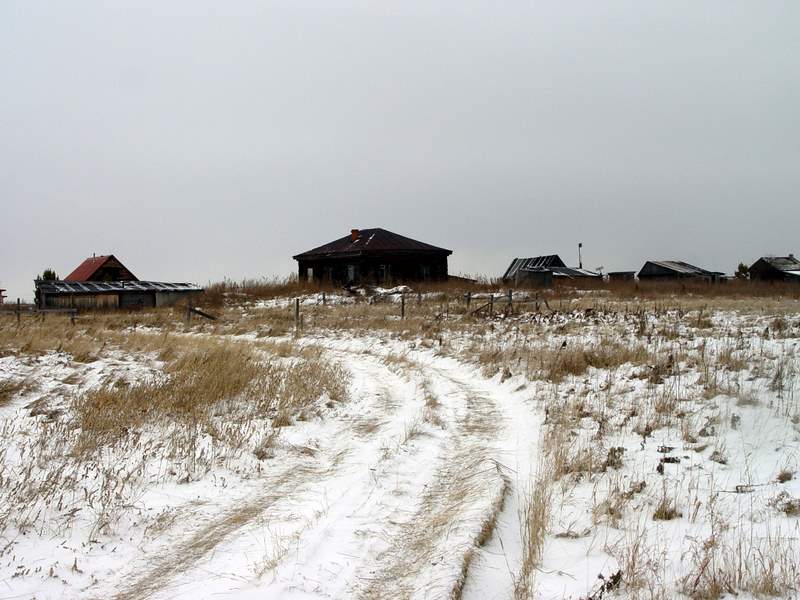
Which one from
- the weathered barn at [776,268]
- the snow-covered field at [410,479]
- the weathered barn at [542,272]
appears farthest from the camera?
the weathered barn at [776,268]

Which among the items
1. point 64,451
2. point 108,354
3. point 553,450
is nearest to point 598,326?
point 553,450

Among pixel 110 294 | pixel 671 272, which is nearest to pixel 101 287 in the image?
pixel 110 294

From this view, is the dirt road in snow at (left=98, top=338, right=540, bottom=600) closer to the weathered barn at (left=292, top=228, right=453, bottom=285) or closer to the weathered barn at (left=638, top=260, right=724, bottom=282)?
the weathered barn at (left=292, top=228, right=453, bottom=285)

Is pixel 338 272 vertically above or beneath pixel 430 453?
above

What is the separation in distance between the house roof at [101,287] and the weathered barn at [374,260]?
10.1 metres

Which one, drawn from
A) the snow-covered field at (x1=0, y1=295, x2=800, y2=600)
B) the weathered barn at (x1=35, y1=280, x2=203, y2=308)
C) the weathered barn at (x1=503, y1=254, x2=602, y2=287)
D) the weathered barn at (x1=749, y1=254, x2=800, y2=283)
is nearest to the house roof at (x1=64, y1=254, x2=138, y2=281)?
the weathered barn at (x1=35, y1=280, x2=203, y2=308)

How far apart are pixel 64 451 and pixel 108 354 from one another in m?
8.37

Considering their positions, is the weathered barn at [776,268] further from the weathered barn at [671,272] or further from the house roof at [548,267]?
the house roof at [548,267]

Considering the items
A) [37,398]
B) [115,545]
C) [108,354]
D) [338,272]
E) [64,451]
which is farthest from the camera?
[338,272]

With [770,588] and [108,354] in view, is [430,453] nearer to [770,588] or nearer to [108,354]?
[770,588]

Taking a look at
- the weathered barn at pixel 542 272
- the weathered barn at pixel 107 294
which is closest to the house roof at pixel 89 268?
the weathered barn at pixel 107 294

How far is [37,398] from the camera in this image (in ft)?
30.9

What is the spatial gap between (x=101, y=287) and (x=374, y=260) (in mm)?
21123

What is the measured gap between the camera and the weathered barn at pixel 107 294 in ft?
139
